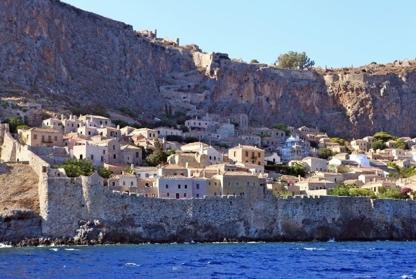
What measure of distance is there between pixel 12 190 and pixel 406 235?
99.0 feet

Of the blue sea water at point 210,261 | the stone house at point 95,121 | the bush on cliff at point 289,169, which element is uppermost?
the stone house at point 95,121

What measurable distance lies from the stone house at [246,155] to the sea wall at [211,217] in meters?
18.6

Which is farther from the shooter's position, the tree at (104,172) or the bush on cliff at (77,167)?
the tree at (104,172)

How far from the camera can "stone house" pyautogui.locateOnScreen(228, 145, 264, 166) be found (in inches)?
3533

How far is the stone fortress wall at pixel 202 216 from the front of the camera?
62875 mm

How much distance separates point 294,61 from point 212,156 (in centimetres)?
6002

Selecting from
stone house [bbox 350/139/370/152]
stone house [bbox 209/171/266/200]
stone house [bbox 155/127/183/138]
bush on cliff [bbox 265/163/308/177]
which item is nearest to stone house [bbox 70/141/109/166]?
stone house [bbox 209/171/266/200]

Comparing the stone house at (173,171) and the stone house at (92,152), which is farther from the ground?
the stone house at (92,152)

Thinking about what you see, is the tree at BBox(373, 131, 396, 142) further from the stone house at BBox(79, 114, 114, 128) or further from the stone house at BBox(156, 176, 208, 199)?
the stone house at BBox(156, 176, 208, 199)

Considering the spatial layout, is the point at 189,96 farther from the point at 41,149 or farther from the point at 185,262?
the point at 185,262

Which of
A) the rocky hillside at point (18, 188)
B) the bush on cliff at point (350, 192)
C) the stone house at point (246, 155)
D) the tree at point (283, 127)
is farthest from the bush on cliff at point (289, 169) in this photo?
the rocky hillside at point (18, 188)

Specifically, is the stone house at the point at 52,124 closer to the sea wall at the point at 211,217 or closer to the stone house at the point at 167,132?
the stone house at the point at 167,132

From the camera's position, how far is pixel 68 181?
2491 inches

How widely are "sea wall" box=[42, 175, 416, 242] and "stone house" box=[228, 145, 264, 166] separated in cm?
1860
